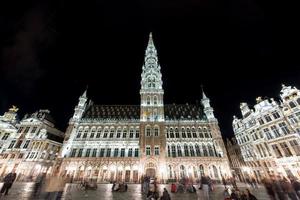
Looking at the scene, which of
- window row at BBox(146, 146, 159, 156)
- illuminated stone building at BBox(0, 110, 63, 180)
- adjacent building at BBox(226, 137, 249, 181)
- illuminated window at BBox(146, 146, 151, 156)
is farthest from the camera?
adjacent building at BBox(226, 137, 249, 181)

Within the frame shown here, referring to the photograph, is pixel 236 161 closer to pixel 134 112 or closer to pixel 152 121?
pixel 152 121

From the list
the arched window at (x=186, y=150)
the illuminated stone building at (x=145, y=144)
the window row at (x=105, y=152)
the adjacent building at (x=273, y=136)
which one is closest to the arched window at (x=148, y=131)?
the illuminated stone building at (x=145, y=144)

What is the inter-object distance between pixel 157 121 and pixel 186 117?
28.4ft

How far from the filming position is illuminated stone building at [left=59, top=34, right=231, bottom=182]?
27703 mm

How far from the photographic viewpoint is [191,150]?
30.4m

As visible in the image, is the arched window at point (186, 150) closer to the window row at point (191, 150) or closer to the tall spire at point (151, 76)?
the window row at point (191, 150)

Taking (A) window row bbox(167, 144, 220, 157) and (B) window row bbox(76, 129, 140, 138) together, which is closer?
(A) window row bbox(167, 144, 220, 157)

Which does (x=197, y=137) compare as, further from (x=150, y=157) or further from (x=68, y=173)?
(x=68, y=173)

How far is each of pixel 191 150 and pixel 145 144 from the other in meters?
10.6

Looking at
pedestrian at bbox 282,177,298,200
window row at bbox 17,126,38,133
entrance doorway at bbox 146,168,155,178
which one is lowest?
pedestrian at bbox 282,177,298,200

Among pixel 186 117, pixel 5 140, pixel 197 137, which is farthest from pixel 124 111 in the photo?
pixel 5 140

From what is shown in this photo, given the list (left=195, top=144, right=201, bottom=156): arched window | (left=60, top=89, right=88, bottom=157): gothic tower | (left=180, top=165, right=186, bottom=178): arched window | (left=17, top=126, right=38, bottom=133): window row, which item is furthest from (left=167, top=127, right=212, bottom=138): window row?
(left=17, top=126, right=38, bottom=133): window row

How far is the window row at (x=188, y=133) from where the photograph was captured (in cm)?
3228

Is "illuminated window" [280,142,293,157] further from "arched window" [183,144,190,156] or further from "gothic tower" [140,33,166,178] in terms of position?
"gothic tower" [140,33,166,178]
